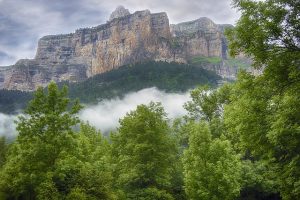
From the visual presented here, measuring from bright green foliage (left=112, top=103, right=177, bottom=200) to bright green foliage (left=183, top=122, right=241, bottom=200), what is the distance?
8.86 ft

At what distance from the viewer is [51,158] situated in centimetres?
2711

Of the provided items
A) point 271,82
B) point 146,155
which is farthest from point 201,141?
point 271,82

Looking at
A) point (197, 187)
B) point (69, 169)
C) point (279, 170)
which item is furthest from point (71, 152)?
point (279, 170)

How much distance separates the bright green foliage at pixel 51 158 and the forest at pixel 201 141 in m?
0.07

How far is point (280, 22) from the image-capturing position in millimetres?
16219

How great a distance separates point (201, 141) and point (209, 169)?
3038 millimetres

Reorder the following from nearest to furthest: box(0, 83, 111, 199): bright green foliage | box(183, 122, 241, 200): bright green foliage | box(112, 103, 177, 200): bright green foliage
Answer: box(0, 83, 111, 199): bright green foliage, box(183, 122, 241, 200): bright green foliage, box(112, 103, 177, 200): bright green foliage

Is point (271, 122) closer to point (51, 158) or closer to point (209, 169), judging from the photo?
point (209, 169)

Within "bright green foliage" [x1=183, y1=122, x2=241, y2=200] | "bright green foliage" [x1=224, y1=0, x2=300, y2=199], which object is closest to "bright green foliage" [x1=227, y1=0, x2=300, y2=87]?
"bright green foliage" [x1=224, y1=0, x2=300, y2=199]

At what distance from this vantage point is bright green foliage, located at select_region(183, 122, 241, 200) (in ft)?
101

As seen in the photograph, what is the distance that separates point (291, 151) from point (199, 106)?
3069cm

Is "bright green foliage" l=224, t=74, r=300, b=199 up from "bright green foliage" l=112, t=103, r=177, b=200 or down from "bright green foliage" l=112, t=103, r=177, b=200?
down

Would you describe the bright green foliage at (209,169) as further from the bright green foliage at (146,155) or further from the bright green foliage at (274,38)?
the bright green foliage at (274,38)

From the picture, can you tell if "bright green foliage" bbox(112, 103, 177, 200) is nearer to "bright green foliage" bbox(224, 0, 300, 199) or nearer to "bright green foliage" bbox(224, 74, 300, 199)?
"bright green foliage" bbox(224, 74, 300, 199)
